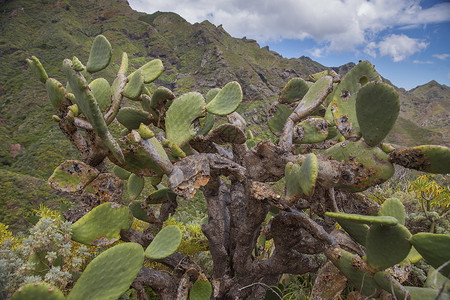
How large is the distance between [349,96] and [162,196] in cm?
168

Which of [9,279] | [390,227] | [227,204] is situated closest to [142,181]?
[227,204]

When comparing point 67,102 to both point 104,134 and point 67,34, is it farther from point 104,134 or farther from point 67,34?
point 67,34

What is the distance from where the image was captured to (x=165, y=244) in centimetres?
148

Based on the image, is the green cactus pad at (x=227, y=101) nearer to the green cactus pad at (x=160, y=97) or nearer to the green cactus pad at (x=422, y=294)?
the green cactus pad at (x=160, y=97)

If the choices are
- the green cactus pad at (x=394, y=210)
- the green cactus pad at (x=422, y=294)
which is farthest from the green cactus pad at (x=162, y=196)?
the green cactus pad at (x=422, y=294)

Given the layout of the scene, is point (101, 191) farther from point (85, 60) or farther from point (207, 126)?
point (85, 60)

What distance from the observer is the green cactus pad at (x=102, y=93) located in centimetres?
171

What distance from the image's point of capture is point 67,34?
29.7m

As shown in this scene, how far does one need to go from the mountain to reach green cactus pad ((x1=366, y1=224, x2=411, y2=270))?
16050 millimetres

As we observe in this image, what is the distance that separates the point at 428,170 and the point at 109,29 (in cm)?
4912

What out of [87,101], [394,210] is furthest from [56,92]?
[394,210]

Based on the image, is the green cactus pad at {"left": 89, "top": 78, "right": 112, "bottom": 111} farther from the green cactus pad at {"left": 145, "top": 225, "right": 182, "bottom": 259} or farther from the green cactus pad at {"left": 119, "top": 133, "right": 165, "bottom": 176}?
the green cactus pad at {"left": 145, "top": 225, "right": 182, "bottom": 259}

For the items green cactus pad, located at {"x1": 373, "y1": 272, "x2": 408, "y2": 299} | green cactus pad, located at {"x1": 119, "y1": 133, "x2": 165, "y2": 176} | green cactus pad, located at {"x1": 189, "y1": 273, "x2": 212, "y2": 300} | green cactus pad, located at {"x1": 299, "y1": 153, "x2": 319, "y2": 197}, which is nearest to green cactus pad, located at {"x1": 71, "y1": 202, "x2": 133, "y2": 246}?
green cactus pad, located at {"x1": 119, "y1": 133, "x2": 165, "y2": 176}

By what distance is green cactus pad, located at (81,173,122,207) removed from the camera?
5.36ft
